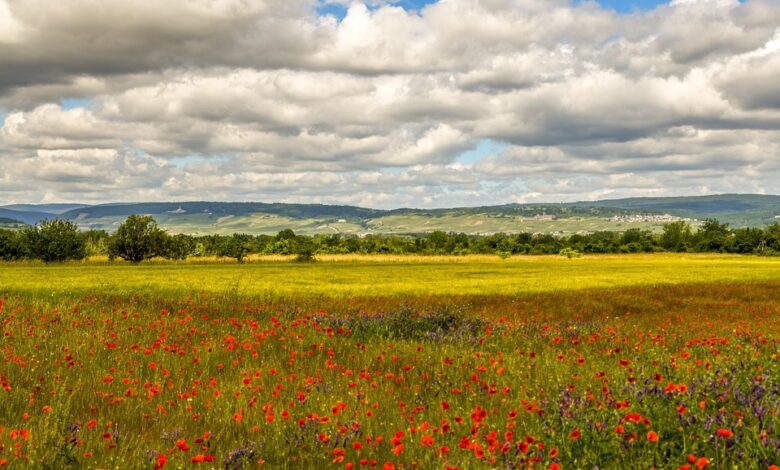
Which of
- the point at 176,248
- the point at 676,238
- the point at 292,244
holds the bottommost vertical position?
the point at 676,238

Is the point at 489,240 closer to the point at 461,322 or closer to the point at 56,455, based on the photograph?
the point at 461,322

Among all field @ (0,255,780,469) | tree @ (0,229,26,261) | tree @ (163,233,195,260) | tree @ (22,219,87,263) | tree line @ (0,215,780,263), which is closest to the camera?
field @ (0,255,780,469)

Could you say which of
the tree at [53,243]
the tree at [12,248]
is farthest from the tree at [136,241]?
the tree at [12,248]

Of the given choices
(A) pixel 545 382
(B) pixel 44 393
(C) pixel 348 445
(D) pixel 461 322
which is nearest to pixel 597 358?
(A) pixel 545 382

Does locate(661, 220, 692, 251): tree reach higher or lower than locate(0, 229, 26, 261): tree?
lower

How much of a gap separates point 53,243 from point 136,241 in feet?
33.1

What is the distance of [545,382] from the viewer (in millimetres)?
7805

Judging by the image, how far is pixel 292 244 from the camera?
372ft

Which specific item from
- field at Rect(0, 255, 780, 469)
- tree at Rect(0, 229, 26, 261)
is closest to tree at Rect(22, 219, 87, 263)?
tree at Rect(0, 229, 26, 261)

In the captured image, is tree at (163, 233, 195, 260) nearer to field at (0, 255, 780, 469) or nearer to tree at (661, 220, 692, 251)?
field at (0, 255, 780, 469)

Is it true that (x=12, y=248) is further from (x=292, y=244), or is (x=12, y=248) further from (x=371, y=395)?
(x=371, y=395)

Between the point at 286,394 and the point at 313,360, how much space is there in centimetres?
213

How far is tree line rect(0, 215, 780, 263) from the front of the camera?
256ft

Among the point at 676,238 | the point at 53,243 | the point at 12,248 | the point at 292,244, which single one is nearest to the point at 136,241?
the point at 53,243
